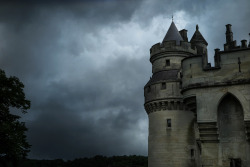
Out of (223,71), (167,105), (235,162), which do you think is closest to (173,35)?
(167,105)

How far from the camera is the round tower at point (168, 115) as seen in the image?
31562 mm

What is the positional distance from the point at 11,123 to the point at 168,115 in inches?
629

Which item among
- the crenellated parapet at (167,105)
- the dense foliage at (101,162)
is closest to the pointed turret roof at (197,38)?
the crenellated parapet at (167,105)

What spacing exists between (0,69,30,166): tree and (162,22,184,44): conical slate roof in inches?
753

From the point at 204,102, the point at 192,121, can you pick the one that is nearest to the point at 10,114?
the point at 204,102

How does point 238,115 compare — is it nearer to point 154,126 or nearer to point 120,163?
point 154,126

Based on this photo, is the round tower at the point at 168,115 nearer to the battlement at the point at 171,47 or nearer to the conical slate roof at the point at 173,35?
the battlement at the point at 171,47

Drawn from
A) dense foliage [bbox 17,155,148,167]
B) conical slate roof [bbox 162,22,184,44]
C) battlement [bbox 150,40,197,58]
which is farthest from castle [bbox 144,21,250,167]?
dense foliage [bbox 17,155,148,167]

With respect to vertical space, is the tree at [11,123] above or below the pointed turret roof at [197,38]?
below

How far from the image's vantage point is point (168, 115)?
107ft

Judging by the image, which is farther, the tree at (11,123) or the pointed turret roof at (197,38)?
the pointed turret roof at (197,38)

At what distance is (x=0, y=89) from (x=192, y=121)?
18.0 meters

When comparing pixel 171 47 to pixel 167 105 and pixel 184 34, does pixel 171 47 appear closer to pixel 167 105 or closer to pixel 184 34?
pixel 184 34

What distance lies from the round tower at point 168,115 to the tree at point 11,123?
13790 mm
